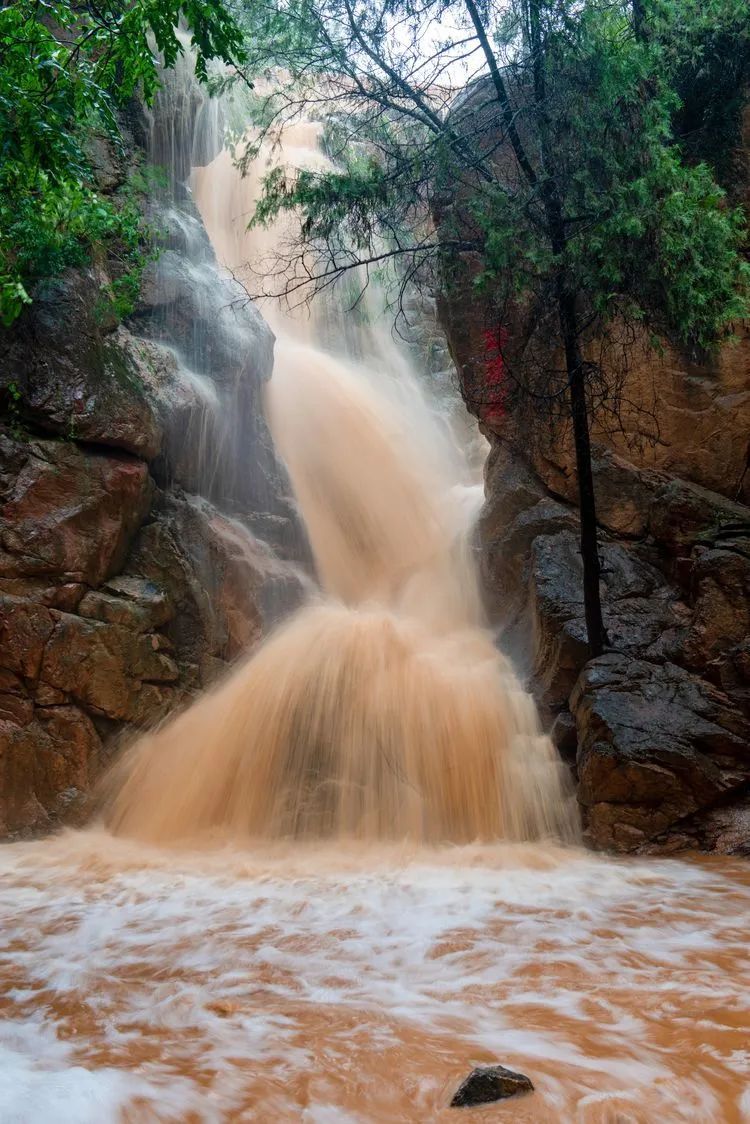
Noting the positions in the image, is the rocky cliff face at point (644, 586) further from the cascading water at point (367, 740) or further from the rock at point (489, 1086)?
the rock at point (489, 1086)

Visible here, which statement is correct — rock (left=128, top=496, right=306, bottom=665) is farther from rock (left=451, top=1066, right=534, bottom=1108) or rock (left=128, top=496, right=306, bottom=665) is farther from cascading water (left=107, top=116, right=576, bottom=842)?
rock (left=451, top=1066, right=534, bottom=1108)

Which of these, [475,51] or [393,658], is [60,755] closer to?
[393,658]

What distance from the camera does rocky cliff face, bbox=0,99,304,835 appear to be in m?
7.64

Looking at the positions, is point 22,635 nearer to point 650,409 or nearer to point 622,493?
point 622,493

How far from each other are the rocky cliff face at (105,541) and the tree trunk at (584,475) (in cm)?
413

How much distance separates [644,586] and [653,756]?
2121mm

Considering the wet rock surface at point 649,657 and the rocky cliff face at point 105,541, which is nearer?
the wet rock surface at point 649,657

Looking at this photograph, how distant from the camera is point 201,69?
494cm

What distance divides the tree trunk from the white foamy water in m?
2.22

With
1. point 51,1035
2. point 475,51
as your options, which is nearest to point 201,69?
point 475,51

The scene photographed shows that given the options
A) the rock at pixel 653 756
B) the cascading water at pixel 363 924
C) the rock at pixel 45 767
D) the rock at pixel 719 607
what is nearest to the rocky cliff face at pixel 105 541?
the rock at pixel 45 767

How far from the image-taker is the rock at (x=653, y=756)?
252 inches

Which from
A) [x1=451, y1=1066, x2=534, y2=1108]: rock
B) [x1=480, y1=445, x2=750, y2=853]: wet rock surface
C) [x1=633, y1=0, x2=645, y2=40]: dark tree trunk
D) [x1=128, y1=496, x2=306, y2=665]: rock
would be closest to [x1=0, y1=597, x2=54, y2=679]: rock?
[x1=128, y1=496, x2=306, y2=665]: rock

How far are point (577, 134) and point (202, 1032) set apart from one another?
7.14 m
